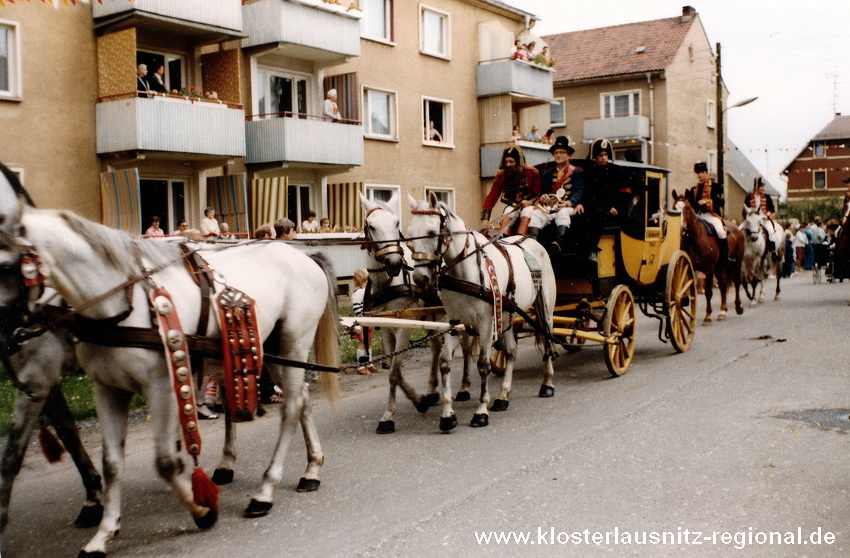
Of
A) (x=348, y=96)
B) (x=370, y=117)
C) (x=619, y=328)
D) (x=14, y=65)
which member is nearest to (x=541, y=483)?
(x=619, y=328)

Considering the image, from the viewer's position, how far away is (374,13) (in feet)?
74.7

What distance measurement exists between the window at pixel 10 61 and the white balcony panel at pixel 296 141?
522cm

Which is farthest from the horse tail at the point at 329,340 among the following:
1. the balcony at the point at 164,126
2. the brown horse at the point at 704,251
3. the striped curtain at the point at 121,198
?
the balcony at the point at 164,126

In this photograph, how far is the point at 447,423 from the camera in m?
7.30

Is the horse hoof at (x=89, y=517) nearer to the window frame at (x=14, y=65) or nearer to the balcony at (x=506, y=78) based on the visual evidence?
the window frame at (x=14, y=65)

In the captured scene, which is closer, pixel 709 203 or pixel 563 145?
pixel 563 145

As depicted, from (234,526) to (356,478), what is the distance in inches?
44.9

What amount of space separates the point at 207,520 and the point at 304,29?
1611cm

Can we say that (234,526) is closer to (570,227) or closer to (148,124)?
(570,227)

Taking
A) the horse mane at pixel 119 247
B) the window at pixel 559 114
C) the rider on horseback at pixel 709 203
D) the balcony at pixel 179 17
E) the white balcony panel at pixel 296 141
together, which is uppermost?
the window at pixel 559 114

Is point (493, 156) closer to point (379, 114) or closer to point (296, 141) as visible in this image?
point (379, 114)

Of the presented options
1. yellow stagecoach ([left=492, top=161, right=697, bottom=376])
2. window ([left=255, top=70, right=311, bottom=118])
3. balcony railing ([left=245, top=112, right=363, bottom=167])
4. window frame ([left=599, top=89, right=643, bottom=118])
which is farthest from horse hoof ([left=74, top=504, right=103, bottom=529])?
window frame ([left=599, top=89, right=643, bottom=118])

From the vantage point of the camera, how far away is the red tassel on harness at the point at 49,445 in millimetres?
5066

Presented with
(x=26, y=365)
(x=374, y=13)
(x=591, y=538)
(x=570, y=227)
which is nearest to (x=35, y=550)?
(x=26, y=365)
